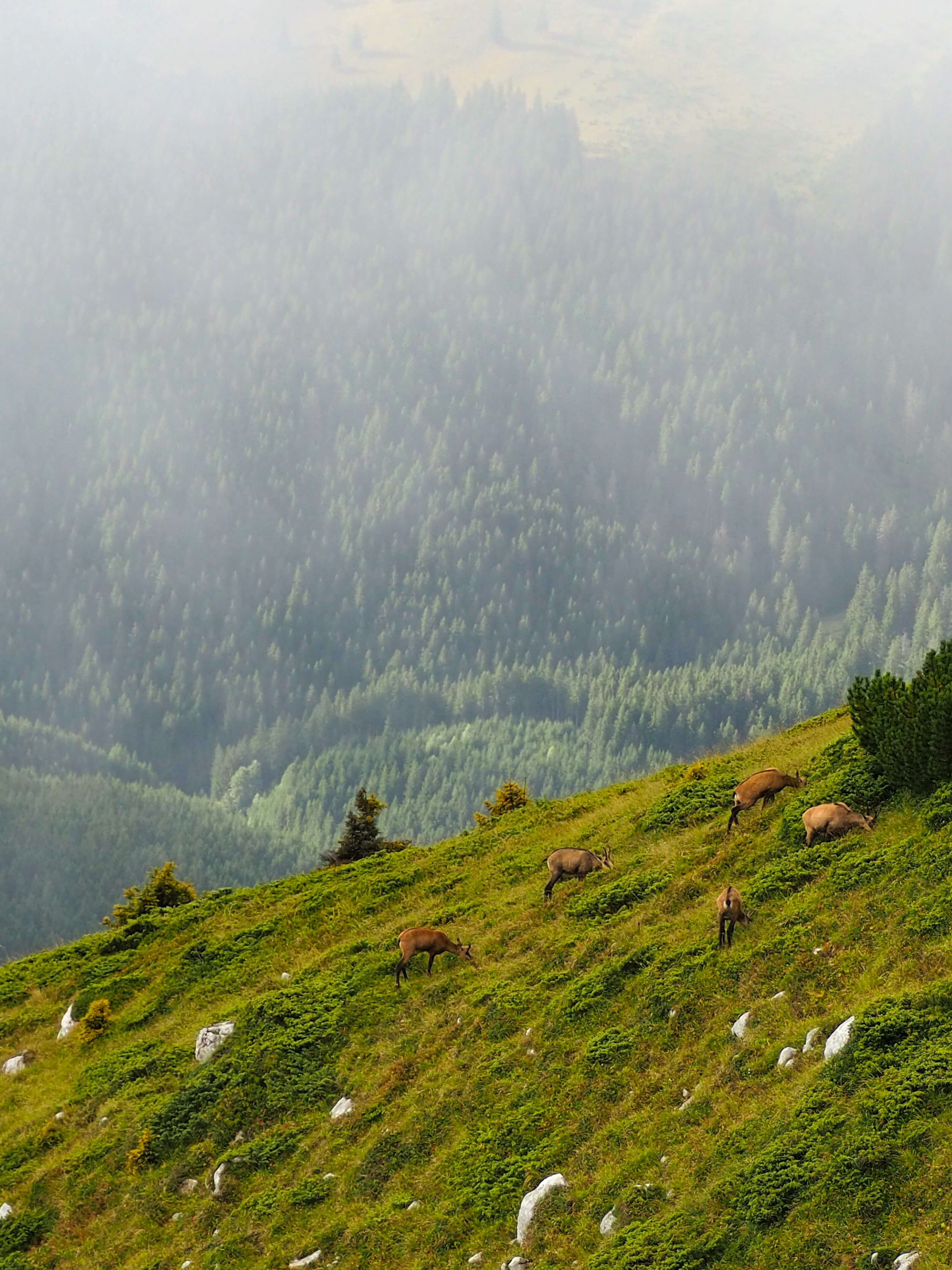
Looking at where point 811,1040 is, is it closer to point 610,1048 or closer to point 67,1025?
point 610,1048

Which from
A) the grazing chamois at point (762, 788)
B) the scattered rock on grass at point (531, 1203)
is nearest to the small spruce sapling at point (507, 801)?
the grazing chamois at point (762, 788)

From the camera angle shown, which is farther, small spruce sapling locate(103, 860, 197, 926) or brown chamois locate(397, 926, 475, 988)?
small spruce sapling locate(103, 860, 197, 926)

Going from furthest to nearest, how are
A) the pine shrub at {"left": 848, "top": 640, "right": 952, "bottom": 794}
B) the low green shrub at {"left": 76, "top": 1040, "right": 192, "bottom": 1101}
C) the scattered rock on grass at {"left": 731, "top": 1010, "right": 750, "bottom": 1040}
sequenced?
the low green shrub at {"left": 76, "top": 1040, "right": 192, "bottom": 1101} < the pine shrub at {"left": 848, "top": 640, "right": 952, "bottom": 794} < the scattered rock on grass at {"left": 731, "top": 1010, "right": 750, "bottom": 1040}

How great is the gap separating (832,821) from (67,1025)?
30.2m

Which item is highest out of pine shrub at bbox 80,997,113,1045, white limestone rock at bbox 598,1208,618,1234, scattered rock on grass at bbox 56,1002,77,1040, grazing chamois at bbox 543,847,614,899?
grazing chamois at bbox 543,847,614,899

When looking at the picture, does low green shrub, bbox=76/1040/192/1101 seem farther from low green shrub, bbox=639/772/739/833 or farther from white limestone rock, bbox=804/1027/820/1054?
white limestone rock, bbox=804/1027/820/1054

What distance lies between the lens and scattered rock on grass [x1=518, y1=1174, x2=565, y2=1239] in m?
24.8

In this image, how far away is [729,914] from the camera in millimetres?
29844

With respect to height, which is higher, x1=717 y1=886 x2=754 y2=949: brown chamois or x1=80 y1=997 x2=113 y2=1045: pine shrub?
x1=717 y1=886 x2=754 y2=949: brown chamois

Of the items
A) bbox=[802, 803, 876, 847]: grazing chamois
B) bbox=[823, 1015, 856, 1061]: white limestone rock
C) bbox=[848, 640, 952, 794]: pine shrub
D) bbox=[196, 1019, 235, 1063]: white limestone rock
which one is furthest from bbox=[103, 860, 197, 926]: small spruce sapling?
bbox=[823, 1015, 856, 1061]: white limestone rock

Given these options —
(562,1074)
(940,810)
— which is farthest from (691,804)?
(562,1074)

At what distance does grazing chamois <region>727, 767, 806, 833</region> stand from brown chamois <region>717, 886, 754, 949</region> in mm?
6524

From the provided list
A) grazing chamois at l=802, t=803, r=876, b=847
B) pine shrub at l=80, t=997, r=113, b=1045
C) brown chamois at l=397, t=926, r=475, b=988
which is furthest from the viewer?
pine shrub at l=80, t=997, r=113, b=1045

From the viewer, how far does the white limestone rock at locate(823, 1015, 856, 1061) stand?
23.8m
